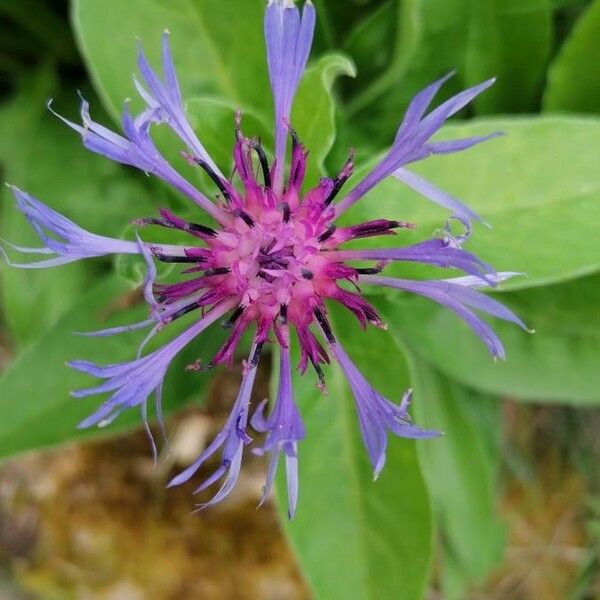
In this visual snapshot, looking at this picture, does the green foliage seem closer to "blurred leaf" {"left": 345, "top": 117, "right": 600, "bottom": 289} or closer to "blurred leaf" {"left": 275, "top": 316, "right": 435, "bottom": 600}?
"blurred leaf" {"left": 275, "top": 316, "right": 435, "bottom": 600}

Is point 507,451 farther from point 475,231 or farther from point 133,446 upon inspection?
point 475,231

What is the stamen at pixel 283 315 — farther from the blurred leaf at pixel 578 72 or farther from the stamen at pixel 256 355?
the blurred leaf at pixel 578 72

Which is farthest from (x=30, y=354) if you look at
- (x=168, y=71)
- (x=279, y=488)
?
(x=168, y=71)

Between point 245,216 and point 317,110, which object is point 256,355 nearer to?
point 245,216

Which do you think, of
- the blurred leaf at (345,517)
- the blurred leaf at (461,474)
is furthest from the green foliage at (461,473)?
the blurred leaf at (345,517)

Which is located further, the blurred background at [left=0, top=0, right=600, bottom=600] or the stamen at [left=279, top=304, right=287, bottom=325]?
the blurred background at [left=0, top=0, right=600, bottom=600]

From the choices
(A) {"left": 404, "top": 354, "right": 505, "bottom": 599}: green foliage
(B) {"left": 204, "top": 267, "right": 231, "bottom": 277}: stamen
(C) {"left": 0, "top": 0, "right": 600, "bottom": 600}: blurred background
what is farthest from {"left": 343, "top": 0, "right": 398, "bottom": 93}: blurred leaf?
(B) {"left": 204, "top": 267, "right": 231, "bottom": 277}: stamen

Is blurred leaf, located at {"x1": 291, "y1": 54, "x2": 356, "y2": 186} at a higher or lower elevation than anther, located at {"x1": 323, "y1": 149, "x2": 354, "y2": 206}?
higher

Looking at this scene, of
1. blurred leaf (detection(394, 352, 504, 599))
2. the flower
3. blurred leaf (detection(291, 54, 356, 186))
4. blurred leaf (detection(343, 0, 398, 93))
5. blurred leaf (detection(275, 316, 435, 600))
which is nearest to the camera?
the flower

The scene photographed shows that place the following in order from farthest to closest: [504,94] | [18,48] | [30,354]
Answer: [18,48] < [504,94] < [30,354]
